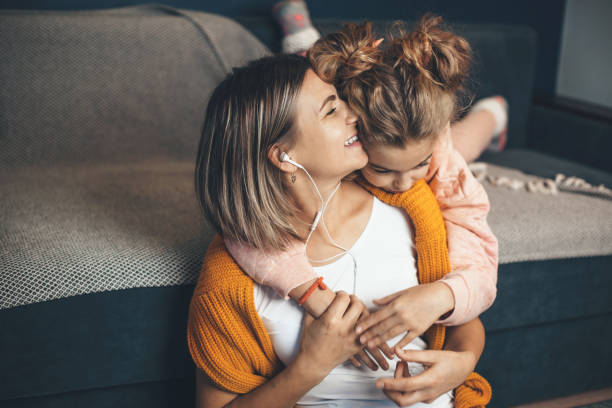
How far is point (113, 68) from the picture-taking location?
1.64m

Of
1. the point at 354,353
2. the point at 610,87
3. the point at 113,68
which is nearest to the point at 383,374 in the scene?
the point at 354,353

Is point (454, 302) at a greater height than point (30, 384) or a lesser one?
greater

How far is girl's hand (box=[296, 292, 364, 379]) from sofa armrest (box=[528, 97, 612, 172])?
1.42 metres

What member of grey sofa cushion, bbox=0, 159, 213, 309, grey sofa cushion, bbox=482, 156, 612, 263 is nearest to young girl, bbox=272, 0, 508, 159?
grey sofa cushion, bbox=482, 156, 612, 263

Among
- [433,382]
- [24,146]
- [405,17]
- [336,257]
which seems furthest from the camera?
[405,17]

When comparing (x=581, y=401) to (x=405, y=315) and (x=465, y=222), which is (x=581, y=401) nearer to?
(x=465, y=222)

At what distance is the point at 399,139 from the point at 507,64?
141 centimetres

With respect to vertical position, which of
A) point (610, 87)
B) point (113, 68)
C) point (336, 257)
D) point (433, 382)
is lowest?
point (610, 87)

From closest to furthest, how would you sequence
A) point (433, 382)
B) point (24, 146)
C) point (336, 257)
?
1. point (433, 382)
2. point (336, 257)
3. point (24, 146)

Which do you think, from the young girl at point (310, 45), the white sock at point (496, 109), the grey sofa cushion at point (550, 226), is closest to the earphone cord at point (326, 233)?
the grey sofa cushion at point (550, 226)

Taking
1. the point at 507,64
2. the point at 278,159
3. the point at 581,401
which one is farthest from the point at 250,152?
the point at 507,64

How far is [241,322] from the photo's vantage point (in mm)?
889

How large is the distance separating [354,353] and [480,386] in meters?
0.27

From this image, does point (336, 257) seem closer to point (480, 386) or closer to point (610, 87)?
point (480, 386)
